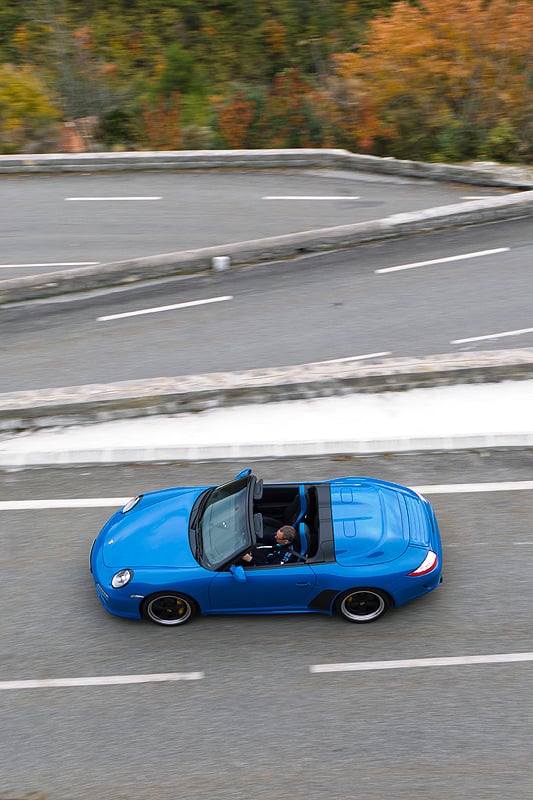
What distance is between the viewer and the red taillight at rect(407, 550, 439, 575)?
302 inches

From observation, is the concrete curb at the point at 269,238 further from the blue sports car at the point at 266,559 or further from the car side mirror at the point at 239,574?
the car side mirror at the point at 239,574

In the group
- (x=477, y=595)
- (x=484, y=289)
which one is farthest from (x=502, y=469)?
(x=484, y=289)

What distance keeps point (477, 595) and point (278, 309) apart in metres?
6.82

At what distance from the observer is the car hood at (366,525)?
7668 mm

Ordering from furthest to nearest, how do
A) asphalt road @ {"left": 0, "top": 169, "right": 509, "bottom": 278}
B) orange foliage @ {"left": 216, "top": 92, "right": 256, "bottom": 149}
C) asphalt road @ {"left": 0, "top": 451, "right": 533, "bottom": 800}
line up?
orange foliage @ {"left": 216, "top": 92, "right": 256, "bottom": 149}
asphalt road @ {"left": 0, "top": 169, "right": 509, "bottom": 278}
asphalt road @ {"left": 0, "top": 451, "right": 533, "bottom": 800}

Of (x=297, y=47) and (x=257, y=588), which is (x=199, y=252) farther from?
(x=297, y=47)

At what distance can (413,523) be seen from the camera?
26.3ft

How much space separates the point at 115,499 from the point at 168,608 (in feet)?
6.84

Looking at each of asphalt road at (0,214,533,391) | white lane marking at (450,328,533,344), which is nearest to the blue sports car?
asphalt road at (0,214,533,391)

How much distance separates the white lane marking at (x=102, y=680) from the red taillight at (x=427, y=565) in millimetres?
2219

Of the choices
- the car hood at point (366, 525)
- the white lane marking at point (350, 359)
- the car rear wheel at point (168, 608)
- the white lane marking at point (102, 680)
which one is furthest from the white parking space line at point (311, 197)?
the white lane marking at point (102, 680)

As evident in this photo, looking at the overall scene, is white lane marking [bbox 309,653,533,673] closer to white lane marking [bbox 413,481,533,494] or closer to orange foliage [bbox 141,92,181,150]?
white lane marking [bbox 413,481,533,494]

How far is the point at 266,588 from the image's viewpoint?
762 centimetres

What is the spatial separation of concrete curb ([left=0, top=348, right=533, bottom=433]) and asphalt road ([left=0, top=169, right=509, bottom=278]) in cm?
537
